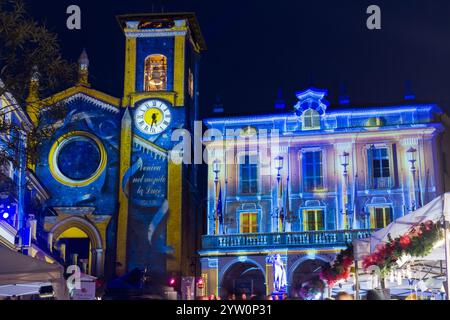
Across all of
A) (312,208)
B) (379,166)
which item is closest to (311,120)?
(379,166)

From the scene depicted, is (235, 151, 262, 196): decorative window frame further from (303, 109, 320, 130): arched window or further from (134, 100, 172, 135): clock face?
(134, 100, 172, 135): clock face

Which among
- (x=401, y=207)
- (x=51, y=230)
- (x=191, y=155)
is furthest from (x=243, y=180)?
(x=51, y=230)

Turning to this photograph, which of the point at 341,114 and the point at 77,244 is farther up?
the point at 341,114

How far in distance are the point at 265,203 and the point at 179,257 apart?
6.07 meters

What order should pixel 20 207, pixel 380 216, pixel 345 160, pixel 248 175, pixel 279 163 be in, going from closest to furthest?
pixel 20 207 < pixel 380 216 < pixel 345 160 < pixel 279 163 < pixel 248 175

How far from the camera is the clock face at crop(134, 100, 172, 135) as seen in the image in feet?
155

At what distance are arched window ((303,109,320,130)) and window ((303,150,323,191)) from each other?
1.51 m

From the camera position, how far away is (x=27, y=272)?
12.5 metres

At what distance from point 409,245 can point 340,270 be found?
9.85m

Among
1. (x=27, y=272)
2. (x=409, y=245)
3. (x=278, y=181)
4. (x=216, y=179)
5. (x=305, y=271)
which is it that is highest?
(x=216, y=179)

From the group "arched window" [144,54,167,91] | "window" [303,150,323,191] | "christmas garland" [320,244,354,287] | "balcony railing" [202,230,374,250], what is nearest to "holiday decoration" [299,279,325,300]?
"christmas garland" [320,244,354,287]

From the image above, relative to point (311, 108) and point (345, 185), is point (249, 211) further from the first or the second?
point (311, 108)

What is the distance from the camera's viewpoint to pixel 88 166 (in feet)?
157
